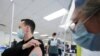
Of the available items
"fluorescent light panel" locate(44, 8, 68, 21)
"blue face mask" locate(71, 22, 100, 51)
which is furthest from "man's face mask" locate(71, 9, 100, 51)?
"fluorescent light panel" locate(44, 8, 68, 21)

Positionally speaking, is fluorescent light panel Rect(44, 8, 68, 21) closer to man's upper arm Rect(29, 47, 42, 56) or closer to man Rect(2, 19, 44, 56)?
man Rect(2, 19, 44, 56)

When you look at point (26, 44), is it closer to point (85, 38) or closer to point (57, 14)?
point (85, 38)

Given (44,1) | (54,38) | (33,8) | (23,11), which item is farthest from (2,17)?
(54,38)

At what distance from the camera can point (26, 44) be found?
2.62 meters

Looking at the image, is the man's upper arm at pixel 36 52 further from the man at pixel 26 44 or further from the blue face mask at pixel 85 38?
the blue face mask at pixel 85 38

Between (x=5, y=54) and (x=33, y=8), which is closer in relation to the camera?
(x=5, y=54)

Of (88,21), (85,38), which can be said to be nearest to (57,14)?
(85,38)

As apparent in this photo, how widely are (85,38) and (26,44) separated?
4.11ft

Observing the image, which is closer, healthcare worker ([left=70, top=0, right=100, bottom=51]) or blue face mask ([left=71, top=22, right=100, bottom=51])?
healthcare worker ([left=70, top=0, right=100, bottom=51])

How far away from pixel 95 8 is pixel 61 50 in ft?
18.0

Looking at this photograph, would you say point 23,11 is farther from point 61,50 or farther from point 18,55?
point 18,55

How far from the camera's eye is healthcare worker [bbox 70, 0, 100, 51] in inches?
50.2

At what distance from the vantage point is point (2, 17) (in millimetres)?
10680

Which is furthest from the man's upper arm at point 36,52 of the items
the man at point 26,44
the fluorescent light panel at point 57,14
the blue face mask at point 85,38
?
the fluorescent light panel at point 57,14
